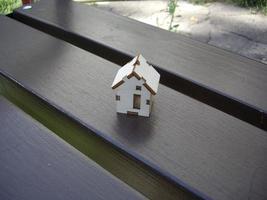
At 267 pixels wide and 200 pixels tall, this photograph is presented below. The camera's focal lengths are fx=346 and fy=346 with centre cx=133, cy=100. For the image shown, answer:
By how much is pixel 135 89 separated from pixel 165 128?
0.11 metres

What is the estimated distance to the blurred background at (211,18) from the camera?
2441mm

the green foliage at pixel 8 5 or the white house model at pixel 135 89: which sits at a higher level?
the white house model at pixel 135 89

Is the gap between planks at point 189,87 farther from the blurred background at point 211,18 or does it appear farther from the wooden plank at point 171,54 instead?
the blurred background at point 211,18

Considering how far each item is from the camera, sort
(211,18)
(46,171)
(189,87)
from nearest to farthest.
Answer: (46,171) < (189,87) < (211,18)

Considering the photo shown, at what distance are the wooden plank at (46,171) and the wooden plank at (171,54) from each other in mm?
A: 389

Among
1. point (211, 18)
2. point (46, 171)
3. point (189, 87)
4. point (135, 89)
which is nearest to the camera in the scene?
point (46, 171)

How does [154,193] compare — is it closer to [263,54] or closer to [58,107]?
[58,107]

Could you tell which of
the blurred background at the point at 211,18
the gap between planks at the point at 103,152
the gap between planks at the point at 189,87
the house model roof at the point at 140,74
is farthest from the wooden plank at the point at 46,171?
the blurred background at the point at 211,18

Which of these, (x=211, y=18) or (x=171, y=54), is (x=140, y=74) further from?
(x=211, y=18)

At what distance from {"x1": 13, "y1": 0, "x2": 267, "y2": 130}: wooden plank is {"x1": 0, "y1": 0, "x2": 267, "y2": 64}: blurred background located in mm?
1041

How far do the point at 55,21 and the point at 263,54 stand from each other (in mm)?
1539

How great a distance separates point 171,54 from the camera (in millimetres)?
1070

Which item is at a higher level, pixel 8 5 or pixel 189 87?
pixel 189 87

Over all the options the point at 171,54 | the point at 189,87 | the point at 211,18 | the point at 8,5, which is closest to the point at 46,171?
the point at 189,87
